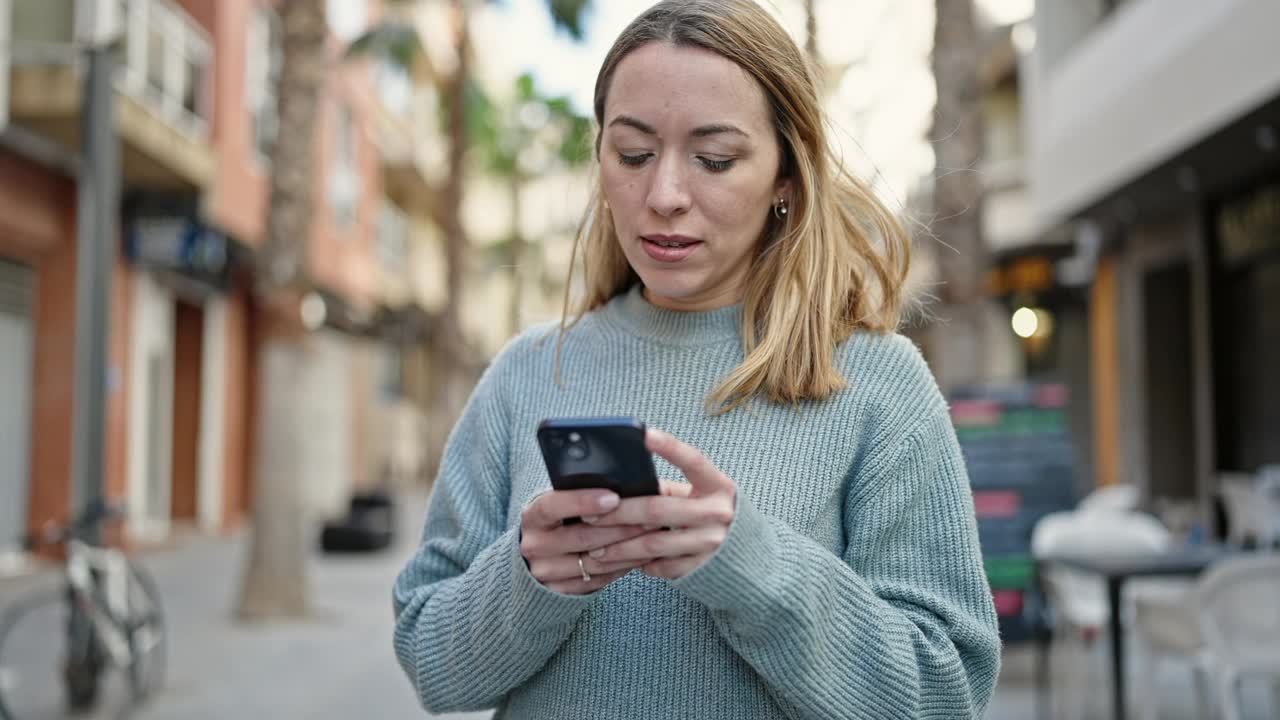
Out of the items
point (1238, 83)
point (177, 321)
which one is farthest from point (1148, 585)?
point (177, 321)

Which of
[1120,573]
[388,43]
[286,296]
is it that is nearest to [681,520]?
[1120,573]

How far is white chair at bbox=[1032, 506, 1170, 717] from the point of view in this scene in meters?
6.98

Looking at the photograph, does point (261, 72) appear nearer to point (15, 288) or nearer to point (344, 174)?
point (344, 174)

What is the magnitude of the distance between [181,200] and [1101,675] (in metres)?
13.0

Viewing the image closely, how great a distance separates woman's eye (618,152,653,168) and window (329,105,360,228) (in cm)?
2532

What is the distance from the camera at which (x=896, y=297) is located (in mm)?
1924

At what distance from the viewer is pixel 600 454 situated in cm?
141

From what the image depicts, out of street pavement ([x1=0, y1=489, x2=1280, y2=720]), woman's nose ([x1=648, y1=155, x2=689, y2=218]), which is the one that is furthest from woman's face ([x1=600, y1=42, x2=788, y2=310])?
street pavement ([x1=0, y1=489, x2=1280, y2=720])

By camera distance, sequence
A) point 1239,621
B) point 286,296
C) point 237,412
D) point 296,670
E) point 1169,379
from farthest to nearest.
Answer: point 237,412
point 1169,379
point 286,296
point 296,670
point 1239,621

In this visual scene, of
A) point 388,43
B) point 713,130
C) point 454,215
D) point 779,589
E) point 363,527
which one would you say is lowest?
point 363,527

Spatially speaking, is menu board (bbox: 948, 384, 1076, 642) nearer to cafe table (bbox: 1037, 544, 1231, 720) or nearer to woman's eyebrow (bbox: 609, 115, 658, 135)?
cafe table (bbox: 1037, 544, 1231, 720)

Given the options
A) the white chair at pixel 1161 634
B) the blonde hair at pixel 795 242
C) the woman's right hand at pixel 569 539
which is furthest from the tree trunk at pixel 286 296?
the woman's right hand at pixel 569 539

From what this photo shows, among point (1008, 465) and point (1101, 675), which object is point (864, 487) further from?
point (1101, 675)

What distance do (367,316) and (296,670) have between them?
21.4 metres
